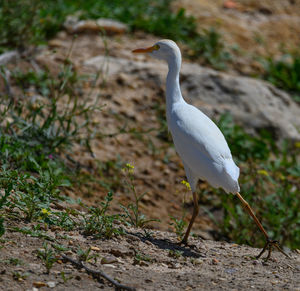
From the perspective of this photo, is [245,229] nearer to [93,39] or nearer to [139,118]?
[139,118]

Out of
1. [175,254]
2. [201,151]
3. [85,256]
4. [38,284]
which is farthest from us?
[201,151]

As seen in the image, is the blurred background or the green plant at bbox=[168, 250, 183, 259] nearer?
the green plant at bbox=[168, 250, 183, 259]

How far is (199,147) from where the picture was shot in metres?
3.67

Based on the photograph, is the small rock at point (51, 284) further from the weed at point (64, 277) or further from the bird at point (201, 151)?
the bird at point (201, 151)

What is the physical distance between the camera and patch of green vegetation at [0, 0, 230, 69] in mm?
6965

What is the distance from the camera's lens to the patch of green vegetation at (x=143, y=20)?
6965 mm

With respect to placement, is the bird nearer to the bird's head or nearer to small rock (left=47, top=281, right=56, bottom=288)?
the bird's head

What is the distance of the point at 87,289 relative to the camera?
9.43 ft

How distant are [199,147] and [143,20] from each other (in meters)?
4.36

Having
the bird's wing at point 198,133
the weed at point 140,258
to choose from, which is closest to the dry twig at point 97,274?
the weed at point 140,258

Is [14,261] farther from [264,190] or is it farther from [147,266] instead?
[264,190]

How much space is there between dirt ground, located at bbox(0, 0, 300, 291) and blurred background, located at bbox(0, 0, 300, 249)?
0.02 m

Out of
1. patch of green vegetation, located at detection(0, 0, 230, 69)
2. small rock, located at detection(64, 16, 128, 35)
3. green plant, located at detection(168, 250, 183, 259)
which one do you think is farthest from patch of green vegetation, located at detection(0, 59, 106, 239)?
small rock, located at detection(64, 16, 128, 35)

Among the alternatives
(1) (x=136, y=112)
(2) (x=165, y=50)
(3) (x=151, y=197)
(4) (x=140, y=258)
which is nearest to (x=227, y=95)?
(1) (x=136, y=112)
